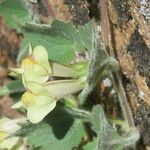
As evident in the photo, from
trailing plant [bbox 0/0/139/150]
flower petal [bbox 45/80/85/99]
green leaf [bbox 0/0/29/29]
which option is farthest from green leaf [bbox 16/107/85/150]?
green leaf [bbox 0/0/29/29]

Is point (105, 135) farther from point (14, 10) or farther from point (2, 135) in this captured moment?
point (14, 10)

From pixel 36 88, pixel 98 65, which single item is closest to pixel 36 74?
pixel 36 88

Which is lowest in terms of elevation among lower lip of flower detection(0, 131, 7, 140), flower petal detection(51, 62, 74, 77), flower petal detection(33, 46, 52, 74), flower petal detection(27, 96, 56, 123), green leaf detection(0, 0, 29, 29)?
lower lip of flower detection(0, 131, 7, 140)

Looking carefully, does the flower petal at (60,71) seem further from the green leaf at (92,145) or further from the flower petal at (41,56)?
the green leaf at (92,145)

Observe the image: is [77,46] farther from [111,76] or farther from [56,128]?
[56,128]

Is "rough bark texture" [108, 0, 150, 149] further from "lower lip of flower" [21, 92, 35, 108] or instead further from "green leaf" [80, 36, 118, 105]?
"lower lip of flower" [21, 92, 35, 108]
